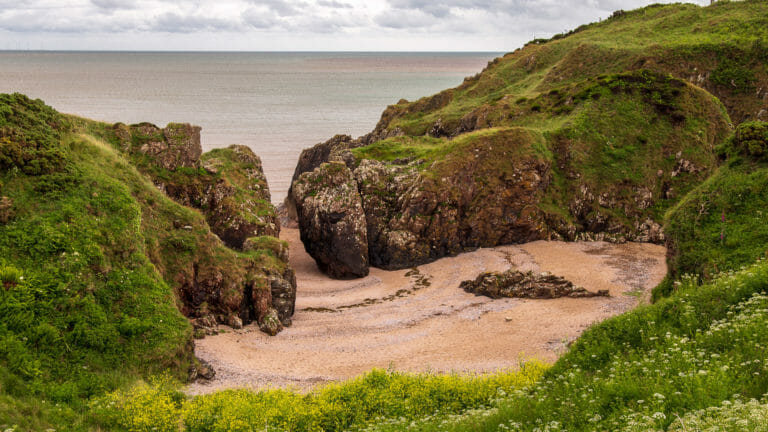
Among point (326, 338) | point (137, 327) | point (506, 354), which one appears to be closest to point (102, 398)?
point (137, 327)

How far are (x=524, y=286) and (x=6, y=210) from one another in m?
30.8

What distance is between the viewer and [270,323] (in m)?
29.9

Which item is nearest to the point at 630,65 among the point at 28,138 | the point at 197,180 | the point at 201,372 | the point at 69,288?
the point at 197,180

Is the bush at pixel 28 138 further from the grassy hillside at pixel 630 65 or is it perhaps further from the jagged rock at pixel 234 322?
the grassy hillside at pixel 630 65

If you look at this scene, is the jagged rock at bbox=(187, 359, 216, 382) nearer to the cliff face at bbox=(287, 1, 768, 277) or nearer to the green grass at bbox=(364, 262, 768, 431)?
the green grass at bbox=(364, 262, 768, 431)

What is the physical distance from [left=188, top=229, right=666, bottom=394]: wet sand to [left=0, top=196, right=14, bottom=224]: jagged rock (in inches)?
413

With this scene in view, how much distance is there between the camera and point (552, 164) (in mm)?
49312

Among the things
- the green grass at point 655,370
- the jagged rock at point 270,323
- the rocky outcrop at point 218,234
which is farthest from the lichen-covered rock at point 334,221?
the green grass at point 655,370

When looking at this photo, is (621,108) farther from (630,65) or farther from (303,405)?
(303,405)

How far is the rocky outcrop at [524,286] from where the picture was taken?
113 feet

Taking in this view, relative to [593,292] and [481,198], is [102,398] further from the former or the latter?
[481,198]

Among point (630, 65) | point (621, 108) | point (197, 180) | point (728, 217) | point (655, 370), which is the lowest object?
point (655, 370)

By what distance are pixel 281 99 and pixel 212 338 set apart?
15704cm

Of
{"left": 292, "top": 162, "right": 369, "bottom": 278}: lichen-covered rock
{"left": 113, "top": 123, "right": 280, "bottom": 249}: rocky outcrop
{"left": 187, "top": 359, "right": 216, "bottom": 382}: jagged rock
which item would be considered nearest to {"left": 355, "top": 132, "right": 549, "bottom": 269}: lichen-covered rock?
{"left": 292, "top": 162, "right": 369, "bottom": 278}: lichen-covered rock
